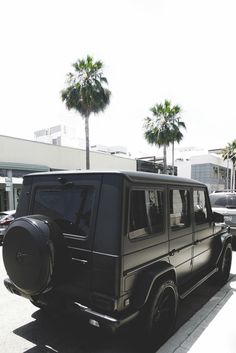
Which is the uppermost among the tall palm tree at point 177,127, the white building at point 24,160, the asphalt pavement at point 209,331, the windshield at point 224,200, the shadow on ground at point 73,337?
the tall palm tree at point 177,127

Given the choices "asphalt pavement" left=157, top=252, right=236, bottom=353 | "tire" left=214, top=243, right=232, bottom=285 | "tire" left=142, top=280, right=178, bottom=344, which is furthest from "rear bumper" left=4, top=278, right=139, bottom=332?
"tire" left=214, top=243, right=232, bottom=285

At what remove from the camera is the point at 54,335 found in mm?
3316

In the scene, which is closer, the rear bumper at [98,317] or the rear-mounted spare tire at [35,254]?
the rear bumper at [98,317]

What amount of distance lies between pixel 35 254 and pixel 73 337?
Result: 4.54ft

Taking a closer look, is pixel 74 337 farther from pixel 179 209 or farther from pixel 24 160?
pixel 24 160

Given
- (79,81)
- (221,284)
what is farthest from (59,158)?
(221,284)

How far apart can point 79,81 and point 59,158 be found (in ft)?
17.8

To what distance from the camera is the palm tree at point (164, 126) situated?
1002 inches

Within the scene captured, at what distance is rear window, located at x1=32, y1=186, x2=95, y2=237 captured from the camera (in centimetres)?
283

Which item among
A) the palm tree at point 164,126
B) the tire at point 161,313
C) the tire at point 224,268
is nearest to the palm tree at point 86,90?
the palm tree at point 164,126

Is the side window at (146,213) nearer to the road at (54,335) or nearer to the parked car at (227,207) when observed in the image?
the road at (54,335)

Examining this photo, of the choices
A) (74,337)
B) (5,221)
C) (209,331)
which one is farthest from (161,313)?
(5,221)

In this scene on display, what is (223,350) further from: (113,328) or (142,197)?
(142,197)

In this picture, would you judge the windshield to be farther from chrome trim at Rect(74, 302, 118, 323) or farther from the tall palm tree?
the tall palm tree
